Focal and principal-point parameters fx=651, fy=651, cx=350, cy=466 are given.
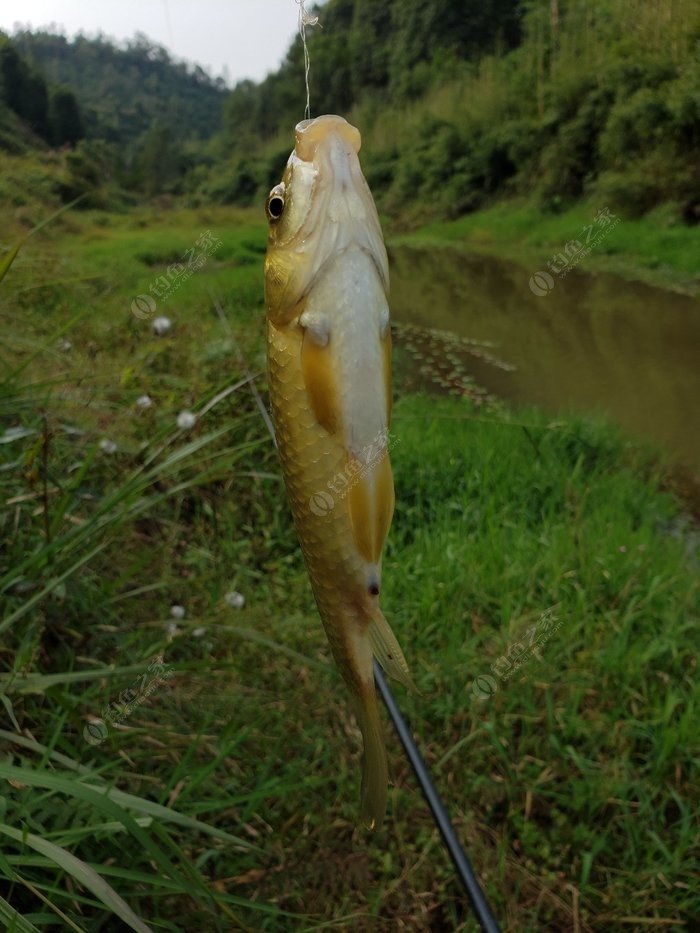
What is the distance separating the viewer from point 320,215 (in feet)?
1.82

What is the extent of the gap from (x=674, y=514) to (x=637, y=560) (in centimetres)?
101

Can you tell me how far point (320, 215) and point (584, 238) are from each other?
37.7ft

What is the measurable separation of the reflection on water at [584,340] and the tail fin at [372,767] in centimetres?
410

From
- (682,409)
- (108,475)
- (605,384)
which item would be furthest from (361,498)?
(605,384)

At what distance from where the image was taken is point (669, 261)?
31.1 feet

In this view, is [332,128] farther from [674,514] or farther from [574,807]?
[674,514]

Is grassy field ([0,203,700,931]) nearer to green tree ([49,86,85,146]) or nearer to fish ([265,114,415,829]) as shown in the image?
Result: fish ([265,114,415,829])

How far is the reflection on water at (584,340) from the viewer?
5.14 meters
